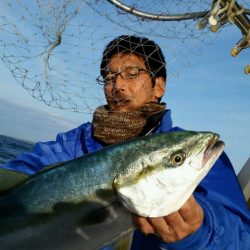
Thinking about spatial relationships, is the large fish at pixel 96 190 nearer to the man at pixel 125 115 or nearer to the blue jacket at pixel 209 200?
the blue jacket at pixel 209 200

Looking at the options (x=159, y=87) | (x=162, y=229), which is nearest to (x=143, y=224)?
(x=162, y=229)

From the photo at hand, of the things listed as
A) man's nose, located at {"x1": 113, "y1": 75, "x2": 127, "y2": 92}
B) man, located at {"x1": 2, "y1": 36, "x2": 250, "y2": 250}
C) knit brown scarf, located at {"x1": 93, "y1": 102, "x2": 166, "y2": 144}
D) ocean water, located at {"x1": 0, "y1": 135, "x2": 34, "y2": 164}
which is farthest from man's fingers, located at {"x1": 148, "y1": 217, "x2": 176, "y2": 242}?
ocean water, located at {"x1": 0, "y1": 135, "x2": 34, "y2": 164}

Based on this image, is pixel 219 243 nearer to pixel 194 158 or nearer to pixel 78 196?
pixel 194 158

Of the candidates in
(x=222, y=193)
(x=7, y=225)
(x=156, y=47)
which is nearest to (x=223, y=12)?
(x=156, y=47)

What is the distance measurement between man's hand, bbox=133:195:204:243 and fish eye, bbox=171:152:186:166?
221 millimetres

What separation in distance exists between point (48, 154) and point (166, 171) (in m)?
1.87

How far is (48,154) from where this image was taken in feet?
14.2

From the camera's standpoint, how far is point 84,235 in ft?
9.61

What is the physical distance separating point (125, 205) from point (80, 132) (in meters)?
1.93

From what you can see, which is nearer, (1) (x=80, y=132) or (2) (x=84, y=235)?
(2) (x=84, y=235)

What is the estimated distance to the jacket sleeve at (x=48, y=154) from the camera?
14.0ft

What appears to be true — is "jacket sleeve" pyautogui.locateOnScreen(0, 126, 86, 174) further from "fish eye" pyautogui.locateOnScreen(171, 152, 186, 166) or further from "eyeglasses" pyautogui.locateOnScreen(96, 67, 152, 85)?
"fish eye" pyautogui.locateOnScreen(171, 152, 186, 166)

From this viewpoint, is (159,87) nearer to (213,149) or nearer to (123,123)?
(123,123)

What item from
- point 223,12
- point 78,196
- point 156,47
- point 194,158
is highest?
point 223,12
